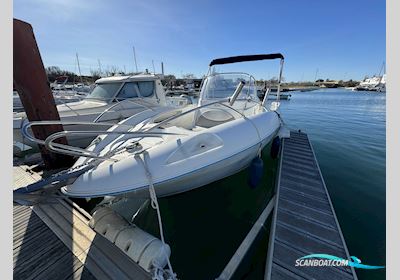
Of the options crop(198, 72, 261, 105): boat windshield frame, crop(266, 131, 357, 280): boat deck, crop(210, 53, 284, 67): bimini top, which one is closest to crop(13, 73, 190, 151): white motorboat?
crop(198, 72, 261, 105): boat windshield frame

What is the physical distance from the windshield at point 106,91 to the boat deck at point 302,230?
597 cm

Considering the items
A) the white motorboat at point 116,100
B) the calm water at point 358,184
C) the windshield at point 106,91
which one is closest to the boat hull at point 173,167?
the calm water at point 358,184

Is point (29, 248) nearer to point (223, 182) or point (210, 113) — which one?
point (223, 182)

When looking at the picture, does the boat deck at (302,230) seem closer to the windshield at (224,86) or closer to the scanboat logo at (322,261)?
the scanboat logo at (322,261)

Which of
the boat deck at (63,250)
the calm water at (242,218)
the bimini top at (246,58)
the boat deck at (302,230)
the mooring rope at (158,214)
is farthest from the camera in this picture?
the bimini top at (246,58)

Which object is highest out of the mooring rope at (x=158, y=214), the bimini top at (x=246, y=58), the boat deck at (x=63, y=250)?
the bimini top at (x=246, y=58)

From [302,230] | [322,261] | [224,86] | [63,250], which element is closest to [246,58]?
[224,86]

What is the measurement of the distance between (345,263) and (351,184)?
291 centimetres

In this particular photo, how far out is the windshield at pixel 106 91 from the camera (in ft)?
22.0

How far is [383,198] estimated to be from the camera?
398 cm

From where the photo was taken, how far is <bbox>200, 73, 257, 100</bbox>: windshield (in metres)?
5.34

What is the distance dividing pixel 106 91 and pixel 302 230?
23.0ft

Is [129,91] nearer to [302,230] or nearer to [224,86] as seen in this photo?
[224,86]

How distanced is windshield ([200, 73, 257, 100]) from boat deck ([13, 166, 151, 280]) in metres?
4.03
